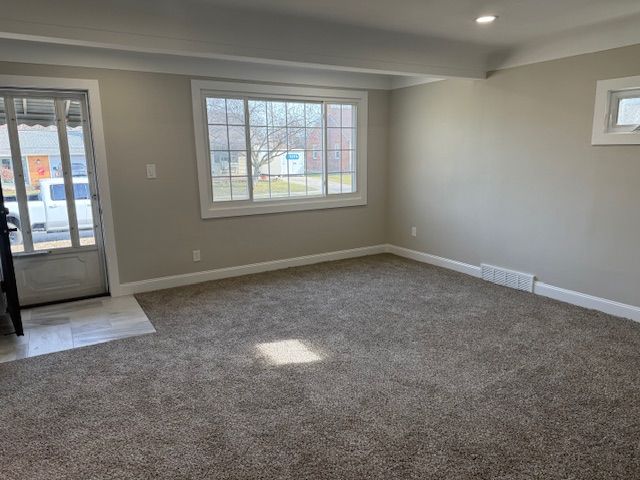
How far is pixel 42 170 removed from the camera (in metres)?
3.94

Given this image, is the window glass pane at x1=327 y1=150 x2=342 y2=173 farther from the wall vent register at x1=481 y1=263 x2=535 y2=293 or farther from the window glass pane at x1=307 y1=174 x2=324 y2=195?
the wall vent register at x1=481 y1=263 x2=535 y2=293

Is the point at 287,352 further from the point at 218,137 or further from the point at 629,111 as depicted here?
the point at 629,111

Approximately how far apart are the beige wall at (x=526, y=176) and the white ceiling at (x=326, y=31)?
30 centimetres

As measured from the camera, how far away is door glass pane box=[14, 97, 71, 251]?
382 cm

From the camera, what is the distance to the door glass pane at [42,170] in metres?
3.82

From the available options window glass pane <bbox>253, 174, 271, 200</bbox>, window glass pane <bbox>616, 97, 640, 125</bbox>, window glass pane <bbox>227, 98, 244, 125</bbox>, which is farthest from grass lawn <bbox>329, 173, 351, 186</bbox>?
window glass pane <bbox>616, 97, 640, 125</bbox>

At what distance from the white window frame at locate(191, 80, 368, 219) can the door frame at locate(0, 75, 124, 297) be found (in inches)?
35.2

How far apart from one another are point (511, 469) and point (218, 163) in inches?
153

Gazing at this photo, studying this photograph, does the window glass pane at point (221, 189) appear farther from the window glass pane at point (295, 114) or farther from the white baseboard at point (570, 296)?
the white baseboard at point (570, 296)

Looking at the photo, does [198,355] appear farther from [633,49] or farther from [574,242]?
[633,49]

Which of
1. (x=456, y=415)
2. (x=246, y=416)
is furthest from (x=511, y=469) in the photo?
(x=246, y=416)

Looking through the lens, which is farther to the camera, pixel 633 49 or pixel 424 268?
pixel 424 268

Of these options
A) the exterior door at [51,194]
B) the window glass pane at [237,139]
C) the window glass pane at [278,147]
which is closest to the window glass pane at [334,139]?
the window glass pane at [278,147]

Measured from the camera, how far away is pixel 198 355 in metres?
3.03
